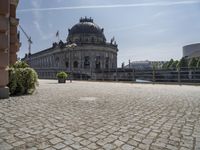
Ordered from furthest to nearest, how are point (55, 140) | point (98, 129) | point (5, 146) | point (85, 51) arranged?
point (85, 51), point (98, 129), point (55, 140), point (5, 146)

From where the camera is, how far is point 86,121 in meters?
5.18

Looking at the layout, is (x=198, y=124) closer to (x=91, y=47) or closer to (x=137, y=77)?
(x=137, y=77)

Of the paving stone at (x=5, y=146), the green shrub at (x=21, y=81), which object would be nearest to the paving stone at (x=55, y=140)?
the paving stone at (x=5, y=146)

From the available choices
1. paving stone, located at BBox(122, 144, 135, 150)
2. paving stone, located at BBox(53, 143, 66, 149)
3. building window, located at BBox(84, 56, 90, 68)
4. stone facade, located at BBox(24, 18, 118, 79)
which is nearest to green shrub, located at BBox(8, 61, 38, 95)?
paving stone, located at BBox(53, 143, 66, 149)

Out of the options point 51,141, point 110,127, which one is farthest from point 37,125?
point 110,127

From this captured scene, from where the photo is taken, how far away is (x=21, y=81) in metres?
10.6

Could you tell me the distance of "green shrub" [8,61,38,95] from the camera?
10.2 meters

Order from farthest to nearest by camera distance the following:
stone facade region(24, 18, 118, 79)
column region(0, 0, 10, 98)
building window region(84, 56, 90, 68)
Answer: building window region(84, 56, 90, 68), stone facade region(24, 18, 118, 79), column region(0, 0, 10, 98)

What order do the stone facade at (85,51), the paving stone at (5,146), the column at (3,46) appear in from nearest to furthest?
the paving stone at (5,146) → the column at (3,46) → the stone facade at (85,51)

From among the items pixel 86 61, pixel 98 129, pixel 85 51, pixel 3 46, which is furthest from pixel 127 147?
pixel 86 61

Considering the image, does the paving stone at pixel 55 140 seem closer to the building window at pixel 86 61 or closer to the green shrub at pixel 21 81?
the green shrub at pixel 21 81

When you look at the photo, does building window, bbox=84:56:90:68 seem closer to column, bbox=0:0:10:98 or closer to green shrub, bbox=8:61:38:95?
green shrub, bbox=8:61:38:95

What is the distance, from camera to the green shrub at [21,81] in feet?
33.4

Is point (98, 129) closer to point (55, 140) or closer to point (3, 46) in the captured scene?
point (55, 140)
